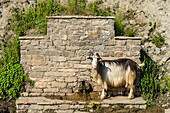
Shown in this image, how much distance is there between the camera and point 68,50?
804 centimetres

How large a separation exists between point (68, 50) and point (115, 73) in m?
1.24

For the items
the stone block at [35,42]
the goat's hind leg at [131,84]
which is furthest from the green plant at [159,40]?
the stone block at [35,42]

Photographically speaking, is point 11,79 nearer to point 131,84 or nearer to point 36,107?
point 36,107

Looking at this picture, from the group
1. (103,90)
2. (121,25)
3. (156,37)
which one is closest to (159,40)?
(156,37)

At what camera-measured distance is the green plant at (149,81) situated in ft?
26.6

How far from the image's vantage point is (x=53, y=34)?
316 inches

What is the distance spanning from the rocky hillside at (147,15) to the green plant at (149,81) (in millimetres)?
280

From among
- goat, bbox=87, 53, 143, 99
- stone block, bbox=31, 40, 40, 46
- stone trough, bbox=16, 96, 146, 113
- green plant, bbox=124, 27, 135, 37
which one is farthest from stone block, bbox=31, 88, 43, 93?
green plant, bbox=124, 27, 135, 37

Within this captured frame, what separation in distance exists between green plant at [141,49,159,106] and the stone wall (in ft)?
1.42

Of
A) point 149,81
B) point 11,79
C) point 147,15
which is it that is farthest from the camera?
point 147,15

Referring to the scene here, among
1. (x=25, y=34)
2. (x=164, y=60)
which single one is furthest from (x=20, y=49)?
(x=164, y=60)

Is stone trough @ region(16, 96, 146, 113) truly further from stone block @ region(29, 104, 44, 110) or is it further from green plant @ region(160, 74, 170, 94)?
Answer: green plant @ region(160, 74, 170, 94)

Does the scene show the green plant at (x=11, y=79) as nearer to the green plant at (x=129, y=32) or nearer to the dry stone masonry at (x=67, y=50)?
the dry stone masonry at (x=67, y=50)

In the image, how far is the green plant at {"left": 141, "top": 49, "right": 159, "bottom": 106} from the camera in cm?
812
